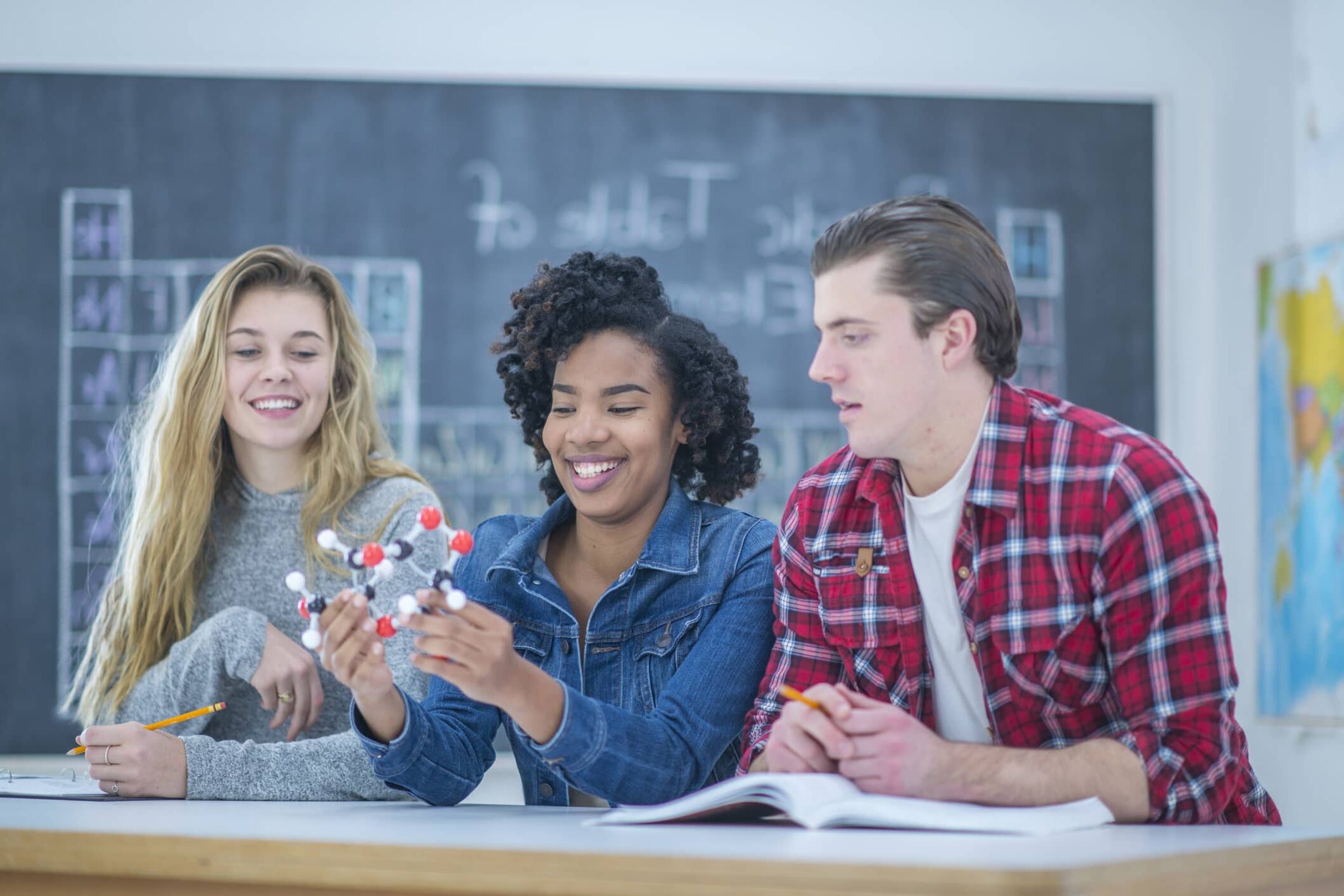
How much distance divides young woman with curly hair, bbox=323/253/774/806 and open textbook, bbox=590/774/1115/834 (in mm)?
255

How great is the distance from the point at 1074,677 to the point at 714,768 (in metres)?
0.52

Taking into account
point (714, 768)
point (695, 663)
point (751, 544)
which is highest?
point (751, 544)

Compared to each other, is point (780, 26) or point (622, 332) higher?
point (780, 26)

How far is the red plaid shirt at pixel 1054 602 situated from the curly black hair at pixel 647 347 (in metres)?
0.30

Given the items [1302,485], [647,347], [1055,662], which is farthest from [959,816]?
[1302,485]

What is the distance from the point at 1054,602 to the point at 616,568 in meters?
0.67

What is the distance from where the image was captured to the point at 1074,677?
1447mm

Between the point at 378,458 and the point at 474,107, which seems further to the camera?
the point at 474,107

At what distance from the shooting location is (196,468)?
2.12 metres

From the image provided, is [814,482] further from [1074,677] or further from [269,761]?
[269,761]

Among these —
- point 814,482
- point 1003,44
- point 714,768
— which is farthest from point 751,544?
point 1003,44

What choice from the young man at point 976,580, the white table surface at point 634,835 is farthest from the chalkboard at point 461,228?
the white table surface at point 634,835

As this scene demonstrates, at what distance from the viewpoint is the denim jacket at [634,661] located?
151cm

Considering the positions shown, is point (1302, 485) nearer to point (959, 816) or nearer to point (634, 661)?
point (634, 661)
